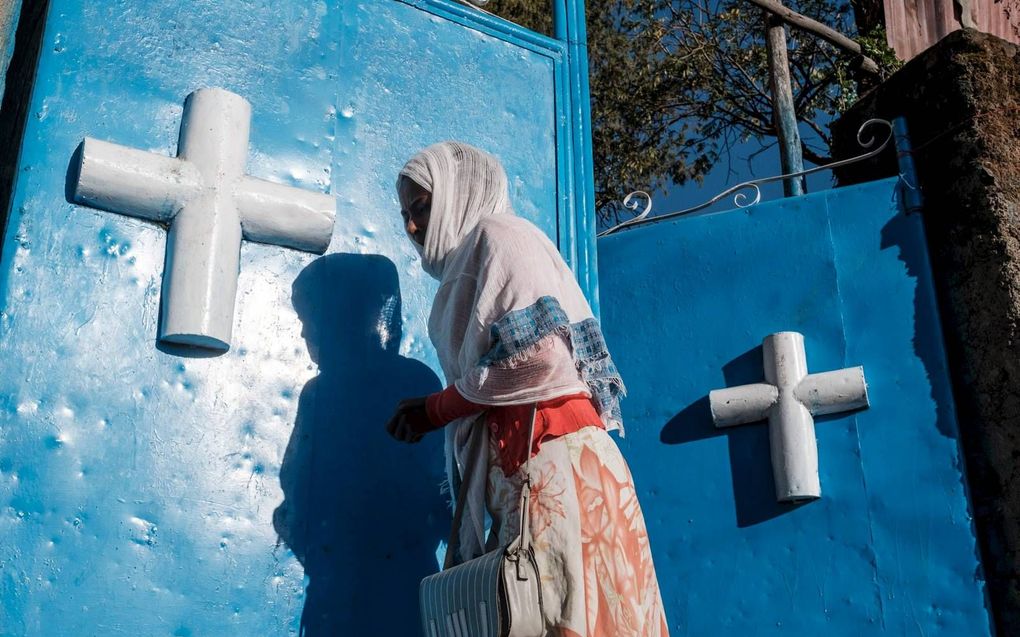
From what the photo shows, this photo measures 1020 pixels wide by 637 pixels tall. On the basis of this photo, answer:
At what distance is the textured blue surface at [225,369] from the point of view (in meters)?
2.50

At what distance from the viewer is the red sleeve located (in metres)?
2.38

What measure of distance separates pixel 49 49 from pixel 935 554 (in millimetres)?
2832

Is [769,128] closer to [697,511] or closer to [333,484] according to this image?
[697,511]

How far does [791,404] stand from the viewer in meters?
3.48

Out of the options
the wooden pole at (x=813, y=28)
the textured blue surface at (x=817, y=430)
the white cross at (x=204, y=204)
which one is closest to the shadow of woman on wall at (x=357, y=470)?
the white cross at (x=204, y=204)

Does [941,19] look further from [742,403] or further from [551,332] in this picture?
[551,332]

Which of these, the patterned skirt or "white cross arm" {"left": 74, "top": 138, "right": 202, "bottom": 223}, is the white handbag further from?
"white cross arm" {"left": 74, "top": 138, "right": 202, "bottom": 223}

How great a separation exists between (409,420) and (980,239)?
6.66 feet

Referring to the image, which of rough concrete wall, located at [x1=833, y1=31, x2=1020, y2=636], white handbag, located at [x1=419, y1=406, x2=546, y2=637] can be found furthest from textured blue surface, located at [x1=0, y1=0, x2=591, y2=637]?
rough concrete wall, located at [x1=833, y1=31, x2=1020, y2=636]

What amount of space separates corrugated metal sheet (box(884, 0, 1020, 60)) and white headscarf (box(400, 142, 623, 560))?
3421 mm

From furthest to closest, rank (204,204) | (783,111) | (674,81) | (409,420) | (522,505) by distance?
(674,81) → (783,111) → (204,204) → (409,420) → (522,505)

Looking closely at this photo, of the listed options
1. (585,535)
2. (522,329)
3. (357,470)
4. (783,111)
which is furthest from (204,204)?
(783,111)

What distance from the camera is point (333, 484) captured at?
9.26ft

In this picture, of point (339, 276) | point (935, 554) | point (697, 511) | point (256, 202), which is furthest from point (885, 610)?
point (256, 202)
